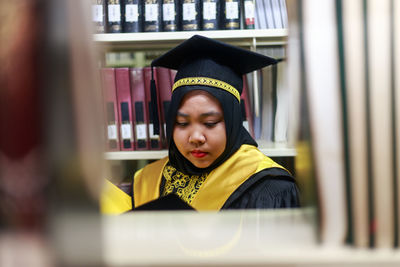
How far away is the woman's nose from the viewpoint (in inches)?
46.5

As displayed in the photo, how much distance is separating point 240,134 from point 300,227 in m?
0.94

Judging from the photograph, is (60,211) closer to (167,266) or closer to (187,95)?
(167,266)

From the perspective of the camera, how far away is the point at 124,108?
5.33 ft

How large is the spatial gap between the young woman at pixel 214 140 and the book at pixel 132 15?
331mm

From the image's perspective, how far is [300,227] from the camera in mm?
433

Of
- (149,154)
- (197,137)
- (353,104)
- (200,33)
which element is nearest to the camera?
(353,104)

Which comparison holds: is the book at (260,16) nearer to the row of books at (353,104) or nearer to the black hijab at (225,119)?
the black hijab at (225,119)

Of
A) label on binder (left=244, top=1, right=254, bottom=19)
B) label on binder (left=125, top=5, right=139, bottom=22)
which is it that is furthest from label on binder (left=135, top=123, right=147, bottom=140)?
label on binder (left=244, top=1, right=254, bottom=19)

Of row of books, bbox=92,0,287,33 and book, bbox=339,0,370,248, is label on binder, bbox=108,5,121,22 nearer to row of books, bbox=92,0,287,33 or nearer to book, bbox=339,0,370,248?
row of books, bbox=92,0,287,33

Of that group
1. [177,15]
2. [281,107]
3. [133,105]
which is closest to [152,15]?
[177,15]

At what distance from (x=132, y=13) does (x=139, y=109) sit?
47 centimetres

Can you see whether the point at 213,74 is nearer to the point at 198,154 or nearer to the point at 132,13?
the point at 198,154

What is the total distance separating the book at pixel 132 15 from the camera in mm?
1517

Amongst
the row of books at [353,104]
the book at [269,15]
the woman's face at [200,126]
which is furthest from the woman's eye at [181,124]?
the row of books at [353,104]
